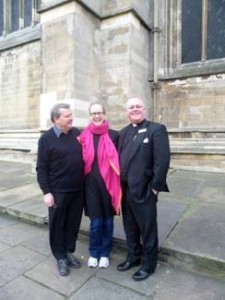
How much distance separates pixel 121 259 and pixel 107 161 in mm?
994

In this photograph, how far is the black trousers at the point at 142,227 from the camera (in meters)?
2.21

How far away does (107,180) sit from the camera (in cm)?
231

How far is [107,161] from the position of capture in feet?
7.59

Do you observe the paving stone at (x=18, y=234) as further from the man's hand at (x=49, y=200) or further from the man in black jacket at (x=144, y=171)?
the man in black jacket at (x=144, y=171)

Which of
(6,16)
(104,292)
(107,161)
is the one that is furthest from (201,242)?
(6,16)

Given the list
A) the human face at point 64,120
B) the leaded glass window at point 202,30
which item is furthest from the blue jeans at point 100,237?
the leaded glass window at point 202,30

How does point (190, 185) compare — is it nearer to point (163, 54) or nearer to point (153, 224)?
point (153, 224)

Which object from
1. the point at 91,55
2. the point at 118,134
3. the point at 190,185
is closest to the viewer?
the point at 118,134

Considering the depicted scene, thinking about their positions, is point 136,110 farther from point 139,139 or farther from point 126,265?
point 126,265

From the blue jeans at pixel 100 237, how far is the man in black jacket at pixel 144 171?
22 cm

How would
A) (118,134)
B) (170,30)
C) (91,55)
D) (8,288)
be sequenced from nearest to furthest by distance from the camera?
(8,288) → (118,134) → (91,55) → (170,30)

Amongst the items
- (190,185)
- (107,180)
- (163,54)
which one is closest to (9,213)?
(107,180)

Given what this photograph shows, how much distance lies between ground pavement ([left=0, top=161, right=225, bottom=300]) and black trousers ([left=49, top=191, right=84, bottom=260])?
0.19m

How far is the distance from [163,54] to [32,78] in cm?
373
